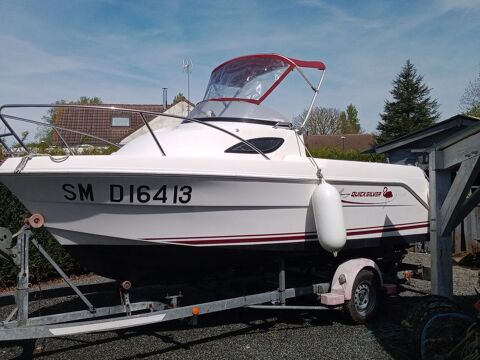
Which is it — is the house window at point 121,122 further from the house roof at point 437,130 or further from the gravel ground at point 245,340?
the gravel ground at point 245,340

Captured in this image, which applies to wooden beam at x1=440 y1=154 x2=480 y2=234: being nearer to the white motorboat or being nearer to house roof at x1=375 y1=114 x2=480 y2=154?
the white motorboat

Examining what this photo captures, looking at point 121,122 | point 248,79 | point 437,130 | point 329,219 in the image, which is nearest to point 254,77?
point 248,79

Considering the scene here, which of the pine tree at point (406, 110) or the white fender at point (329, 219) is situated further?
the pine tree at point (406, 110)

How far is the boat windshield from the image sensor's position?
5633mm

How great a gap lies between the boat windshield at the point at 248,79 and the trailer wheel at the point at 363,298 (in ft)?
7.52

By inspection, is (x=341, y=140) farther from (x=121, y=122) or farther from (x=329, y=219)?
(x=329, y=219)

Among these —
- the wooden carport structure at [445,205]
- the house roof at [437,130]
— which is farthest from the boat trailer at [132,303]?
the house roof at [437,130]

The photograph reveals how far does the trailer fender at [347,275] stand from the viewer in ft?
16.8

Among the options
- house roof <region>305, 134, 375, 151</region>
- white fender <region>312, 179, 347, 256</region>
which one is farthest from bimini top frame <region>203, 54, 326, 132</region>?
house roof <region>305, 134, 375, 151</region>

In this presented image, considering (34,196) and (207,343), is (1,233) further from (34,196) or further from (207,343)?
(207,343)

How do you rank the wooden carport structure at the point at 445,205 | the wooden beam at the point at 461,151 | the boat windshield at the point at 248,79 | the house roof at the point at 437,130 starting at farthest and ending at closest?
the house roof at the point at 437,130
the boat windshield at the point at 248,79
the wooden carport structure at the point at 445,205
the wooden beam at the point at 461,151

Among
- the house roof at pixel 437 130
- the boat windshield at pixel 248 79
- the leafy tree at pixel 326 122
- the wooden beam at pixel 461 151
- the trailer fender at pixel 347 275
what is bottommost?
the trailer fender at pixel 347 275

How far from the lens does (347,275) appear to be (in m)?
5.21

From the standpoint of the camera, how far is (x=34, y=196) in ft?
13.1
